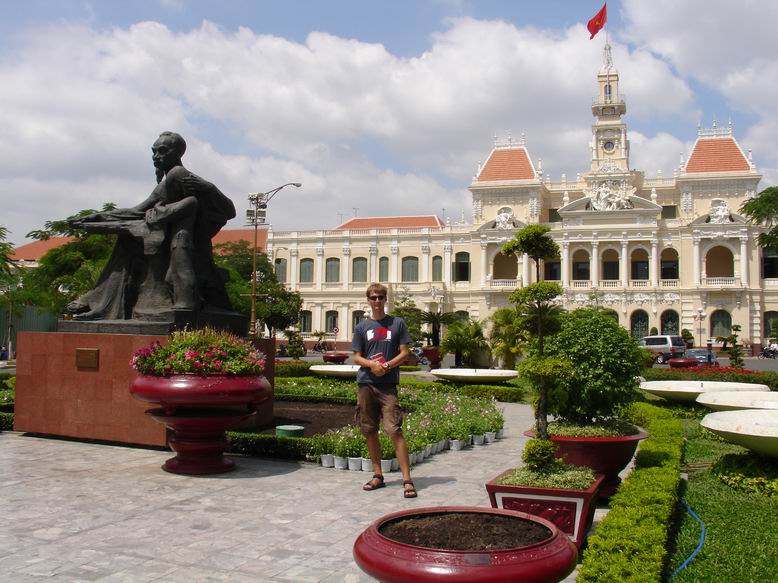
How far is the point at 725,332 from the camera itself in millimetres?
47312

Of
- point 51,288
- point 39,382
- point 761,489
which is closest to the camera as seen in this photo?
point 761,489

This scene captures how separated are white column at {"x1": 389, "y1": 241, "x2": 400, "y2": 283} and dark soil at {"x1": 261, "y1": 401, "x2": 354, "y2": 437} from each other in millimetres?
42058

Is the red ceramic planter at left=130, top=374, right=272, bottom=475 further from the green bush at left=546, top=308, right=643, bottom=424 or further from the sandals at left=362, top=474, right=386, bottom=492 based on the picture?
the green bush at left=546, top=308, right=643, bottom=424

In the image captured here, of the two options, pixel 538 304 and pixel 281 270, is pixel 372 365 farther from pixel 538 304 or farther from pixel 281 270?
pixel 281 270

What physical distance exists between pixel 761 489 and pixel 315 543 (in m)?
4.30

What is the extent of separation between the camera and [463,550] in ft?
9.63

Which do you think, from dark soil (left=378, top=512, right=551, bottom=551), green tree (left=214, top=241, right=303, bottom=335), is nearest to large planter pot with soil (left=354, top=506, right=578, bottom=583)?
dark soil (left=378, top=512, right=551, bottom=551)

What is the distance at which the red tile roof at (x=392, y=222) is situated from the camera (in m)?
58.7

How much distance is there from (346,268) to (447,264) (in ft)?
26.7

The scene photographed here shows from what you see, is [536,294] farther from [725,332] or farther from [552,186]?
[552,186]

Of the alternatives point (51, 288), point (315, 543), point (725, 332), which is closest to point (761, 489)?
point (315, 543)

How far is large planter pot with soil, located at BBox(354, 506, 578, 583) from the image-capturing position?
2783 millimetres

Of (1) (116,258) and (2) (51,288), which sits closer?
(1) (116,258)

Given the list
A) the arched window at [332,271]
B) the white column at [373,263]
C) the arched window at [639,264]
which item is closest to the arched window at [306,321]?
the arched window at [332,271]
